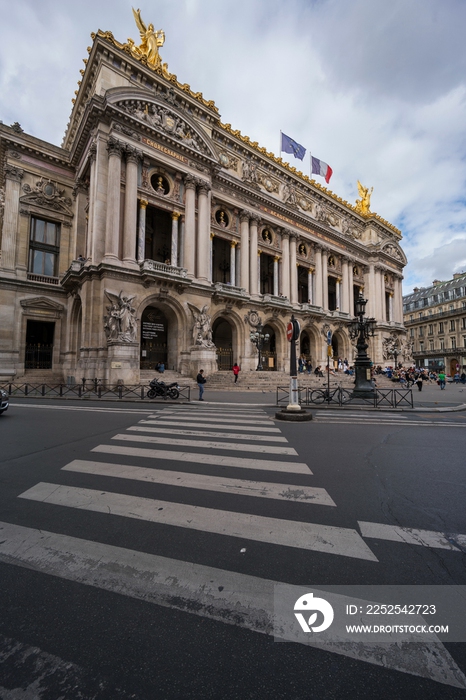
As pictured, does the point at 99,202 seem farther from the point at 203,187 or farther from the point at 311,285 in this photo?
the point at 311,285

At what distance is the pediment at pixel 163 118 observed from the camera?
82.3 ft

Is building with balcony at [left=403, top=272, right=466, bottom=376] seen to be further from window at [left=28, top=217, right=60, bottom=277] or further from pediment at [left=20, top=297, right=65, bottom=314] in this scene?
window at [left=28, top=217, right=60, bottom=277]

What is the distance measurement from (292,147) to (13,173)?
94.1ft

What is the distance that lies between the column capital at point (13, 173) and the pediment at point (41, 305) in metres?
10.3

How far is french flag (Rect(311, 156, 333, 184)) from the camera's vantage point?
134 feet

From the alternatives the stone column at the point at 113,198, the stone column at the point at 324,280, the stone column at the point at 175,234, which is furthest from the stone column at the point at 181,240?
the stone column at the point at 324,280

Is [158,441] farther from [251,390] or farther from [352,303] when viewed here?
[352,303]

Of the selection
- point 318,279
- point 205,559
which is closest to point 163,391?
point 205,559

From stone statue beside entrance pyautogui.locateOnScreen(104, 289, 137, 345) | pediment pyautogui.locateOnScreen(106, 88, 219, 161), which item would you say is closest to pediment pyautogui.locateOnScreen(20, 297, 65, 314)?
stone statue beside entrance pyautogui.locateOnScreen(104, 289, 137, 345)

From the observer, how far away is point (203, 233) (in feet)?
98.3

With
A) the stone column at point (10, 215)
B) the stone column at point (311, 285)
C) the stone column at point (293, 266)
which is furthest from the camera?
the stone column at point (311, 285)

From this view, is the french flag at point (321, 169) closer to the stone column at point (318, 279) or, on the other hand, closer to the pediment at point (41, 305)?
the stone column at point (318, 279)

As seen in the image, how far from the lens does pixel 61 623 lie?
7.01 ft

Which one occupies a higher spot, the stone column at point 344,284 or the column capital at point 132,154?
the column capital at point 132,154
